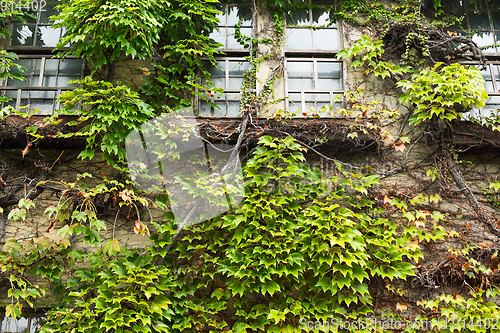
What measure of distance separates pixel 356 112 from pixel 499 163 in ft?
6.51

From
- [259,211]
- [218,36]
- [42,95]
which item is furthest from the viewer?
[218,36]

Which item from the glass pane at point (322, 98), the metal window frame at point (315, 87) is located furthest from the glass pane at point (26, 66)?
the glass pane at point (322, 98)

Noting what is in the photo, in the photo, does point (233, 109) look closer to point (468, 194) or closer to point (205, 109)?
point (205, 109)

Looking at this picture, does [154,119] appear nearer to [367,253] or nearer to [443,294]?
[367,253]

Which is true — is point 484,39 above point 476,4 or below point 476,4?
below

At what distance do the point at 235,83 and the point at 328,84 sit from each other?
1.31 meters

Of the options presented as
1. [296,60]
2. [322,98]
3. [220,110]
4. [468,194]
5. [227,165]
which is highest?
Answer: [296,60]

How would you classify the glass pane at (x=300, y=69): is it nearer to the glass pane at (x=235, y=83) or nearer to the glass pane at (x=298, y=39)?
the glass pane at (x=298, y=39)

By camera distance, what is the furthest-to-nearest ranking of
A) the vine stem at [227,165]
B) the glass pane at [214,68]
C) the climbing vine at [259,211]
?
1. the glass pane at [214,68]
2. the vine stem at [227,165]
3. the climbing vine at [259,211]

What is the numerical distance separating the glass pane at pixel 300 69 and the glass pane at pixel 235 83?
704 millimetres

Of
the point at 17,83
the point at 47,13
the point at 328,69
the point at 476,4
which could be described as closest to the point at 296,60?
the point at 328,69

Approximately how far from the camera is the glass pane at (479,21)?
17.5 ft

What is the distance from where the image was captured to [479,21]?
5371mm

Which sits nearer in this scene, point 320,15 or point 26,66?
point 26,66
